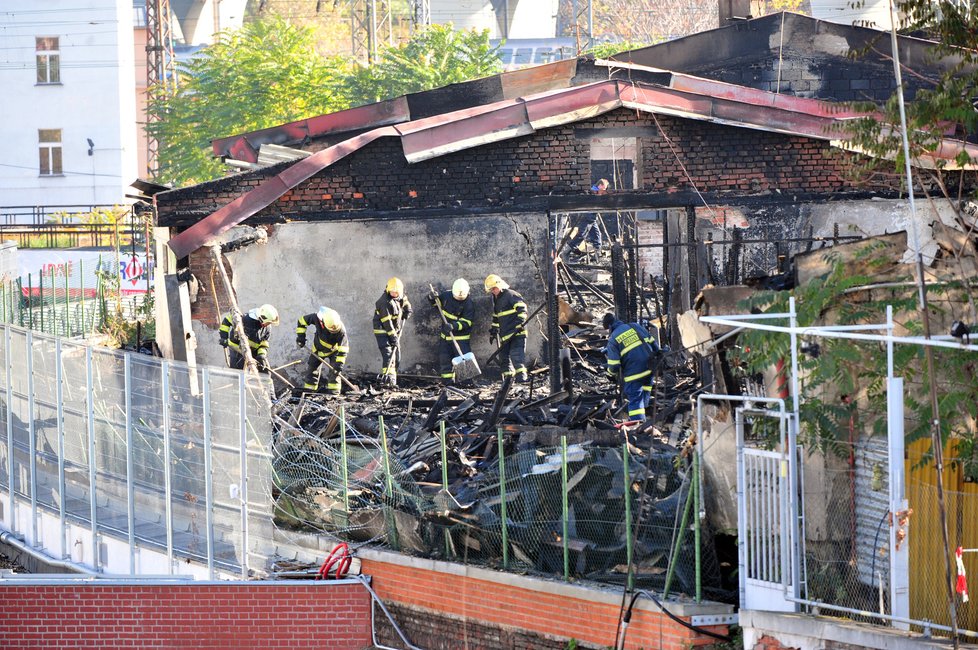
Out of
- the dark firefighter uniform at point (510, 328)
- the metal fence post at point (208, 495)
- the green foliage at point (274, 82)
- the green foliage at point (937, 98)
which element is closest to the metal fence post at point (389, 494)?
the metal fence post at point (208, 495)

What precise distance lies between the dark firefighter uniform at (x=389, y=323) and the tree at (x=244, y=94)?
23.0 metres

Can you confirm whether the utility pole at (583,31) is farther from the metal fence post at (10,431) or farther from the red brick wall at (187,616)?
the red brick wall at (187,616)

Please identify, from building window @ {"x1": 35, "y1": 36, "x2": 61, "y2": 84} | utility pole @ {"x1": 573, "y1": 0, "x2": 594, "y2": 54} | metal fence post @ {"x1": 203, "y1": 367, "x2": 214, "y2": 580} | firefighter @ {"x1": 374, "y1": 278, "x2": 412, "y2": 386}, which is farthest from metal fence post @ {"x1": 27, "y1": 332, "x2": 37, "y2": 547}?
building window @ {"x1": 35, "y1": 36, "x2": 61, "y2": 84}

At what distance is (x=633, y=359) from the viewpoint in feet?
53.2

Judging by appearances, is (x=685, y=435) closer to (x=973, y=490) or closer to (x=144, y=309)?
(x=973, y=490)

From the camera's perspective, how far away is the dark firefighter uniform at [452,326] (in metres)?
20.9

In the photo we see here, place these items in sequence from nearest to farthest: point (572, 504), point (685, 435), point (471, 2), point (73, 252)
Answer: point (572, 504), point (685, 435), point (73, 252), point (471, 2)

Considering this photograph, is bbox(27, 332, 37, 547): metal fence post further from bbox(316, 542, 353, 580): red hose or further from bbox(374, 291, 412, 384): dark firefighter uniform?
bbox(374, 291, 412, 384): dark firefighter uniform

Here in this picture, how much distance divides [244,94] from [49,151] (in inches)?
474

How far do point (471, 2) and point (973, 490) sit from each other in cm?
6944

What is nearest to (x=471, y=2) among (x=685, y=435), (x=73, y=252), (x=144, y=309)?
(x=73, y=252)

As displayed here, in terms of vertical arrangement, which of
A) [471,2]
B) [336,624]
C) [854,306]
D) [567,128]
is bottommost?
[336,624]

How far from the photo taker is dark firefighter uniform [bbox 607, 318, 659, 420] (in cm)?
1617

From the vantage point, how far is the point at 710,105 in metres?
20.5
